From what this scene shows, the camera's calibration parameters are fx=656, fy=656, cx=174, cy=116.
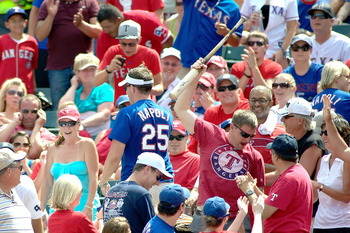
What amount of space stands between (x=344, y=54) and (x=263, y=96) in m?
2.92

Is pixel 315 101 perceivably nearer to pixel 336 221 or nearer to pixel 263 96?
pixel 263 96

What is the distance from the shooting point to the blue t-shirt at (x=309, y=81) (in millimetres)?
9188

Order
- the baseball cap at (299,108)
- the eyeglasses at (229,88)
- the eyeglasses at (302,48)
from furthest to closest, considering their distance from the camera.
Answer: the eyeglasses at (302,48), the eyeglasses at (229,88), the baseball cap at (299,108)

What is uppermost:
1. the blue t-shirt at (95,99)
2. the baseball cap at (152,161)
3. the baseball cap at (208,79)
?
the baseball cap at (152,161)

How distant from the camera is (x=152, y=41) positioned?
10.8 m

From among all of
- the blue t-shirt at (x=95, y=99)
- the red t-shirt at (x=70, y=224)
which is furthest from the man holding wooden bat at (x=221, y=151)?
the blue t-shirt at (x=95, y=99)

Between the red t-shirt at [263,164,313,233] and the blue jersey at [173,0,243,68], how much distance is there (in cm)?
500

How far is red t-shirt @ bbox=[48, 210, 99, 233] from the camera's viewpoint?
5762 millimetres

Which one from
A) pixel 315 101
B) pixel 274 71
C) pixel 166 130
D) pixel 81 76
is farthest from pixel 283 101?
pixel 81 76

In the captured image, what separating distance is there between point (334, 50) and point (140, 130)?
450 cm

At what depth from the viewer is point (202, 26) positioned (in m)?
10.6

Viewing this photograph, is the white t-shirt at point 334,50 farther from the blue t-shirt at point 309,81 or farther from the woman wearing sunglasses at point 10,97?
the woman wearing sunglasses at point 10,97

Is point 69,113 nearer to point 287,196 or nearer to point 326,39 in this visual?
point 287,196

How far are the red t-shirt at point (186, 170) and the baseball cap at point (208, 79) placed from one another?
4.24ft
